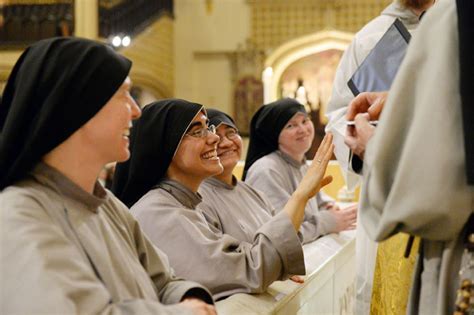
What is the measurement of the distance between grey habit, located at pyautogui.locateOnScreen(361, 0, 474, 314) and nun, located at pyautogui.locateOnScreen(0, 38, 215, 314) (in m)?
0.63

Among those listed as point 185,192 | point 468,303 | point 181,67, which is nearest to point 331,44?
point 181,67

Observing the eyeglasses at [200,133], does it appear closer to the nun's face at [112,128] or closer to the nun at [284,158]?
the nun's face at [112,128]

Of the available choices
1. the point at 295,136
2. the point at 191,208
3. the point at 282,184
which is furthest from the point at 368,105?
the point at 295,136

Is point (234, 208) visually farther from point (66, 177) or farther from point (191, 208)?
point (66, 177)

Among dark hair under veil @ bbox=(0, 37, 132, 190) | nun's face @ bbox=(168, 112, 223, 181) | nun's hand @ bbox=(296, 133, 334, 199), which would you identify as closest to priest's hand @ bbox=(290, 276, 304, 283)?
nun's hand @ bbox=(296, 133, 334, 199)

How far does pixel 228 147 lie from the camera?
3967mm

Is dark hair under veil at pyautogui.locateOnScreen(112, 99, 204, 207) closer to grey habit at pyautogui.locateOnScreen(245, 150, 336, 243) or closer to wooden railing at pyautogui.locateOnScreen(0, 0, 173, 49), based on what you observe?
grey habit at pyautogui.locateOnScreen(245, 150, 336, 243)

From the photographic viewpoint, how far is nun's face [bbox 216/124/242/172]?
3854 mm

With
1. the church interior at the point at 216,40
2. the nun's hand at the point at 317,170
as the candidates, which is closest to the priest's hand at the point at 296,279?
the nun's hand at the point at 317,170

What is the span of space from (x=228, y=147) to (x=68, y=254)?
2314 mm

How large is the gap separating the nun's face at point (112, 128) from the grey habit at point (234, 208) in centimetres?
145

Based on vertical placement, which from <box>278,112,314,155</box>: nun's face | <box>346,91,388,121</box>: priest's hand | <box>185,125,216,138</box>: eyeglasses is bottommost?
<box>278,112,314,155</box>: nun's face

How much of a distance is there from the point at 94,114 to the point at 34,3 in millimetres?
14648

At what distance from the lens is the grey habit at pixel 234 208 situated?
3.46 metres
